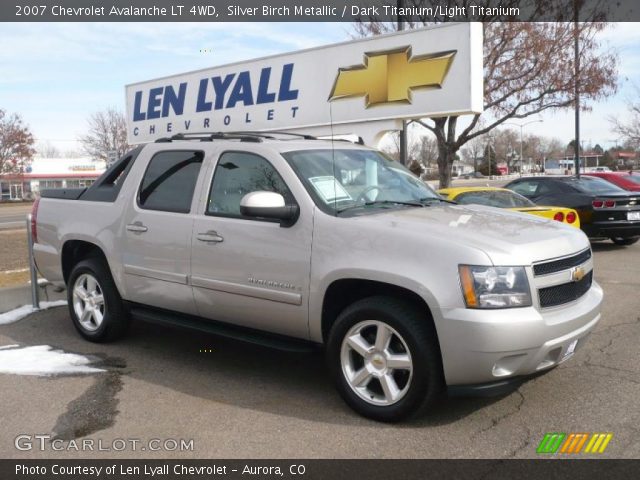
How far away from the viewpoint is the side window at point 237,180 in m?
4.74

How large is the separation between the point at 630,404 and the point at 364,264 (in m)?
2.01

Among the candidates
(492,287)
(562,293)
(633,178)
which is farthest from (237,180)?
(633,178)

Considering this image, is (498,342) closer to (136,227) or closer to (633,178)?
(136,227)

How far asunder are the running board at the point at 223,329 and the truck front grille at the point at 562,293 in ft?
5.10

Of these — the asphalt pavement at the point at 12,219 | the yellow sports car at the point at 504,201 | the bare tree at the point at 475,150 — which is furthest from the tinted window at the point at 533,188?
the bare tree at the point at 475,150

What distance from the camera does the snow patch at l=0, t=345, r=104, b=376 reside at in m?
5.21

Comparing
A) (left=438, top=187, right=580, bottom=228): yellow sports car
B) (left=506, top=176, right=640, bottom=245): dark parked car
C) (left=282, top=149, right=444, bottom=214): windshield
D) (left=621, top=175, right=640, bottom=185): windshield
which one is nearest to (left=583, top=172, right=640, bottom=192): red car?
(left=621, top=175, right=640, bottom=185): windshield

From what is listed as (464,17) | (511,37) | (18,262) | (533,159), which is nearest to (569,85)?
(511,37)

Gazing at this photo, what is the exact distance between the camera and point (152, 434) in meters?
3.91

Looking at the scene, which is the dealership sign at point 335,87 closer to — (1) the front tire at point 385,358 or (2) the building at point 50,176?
(1) the front tire at point 385,358

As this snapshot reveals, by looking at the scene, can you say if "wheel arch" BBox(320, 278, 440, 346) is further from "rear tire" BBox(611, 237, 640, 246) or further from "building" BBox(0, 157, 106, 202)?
"building" BBox(0, 157, 106, 202)

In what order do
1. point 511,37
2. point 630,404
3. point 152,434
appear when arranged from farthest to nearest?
point 511,37, point 630,404, point 152,434
